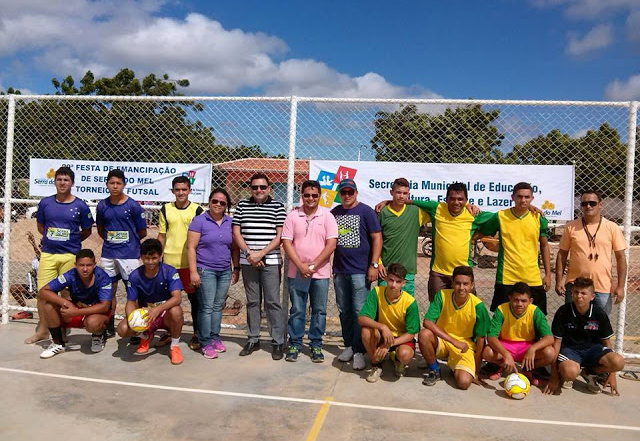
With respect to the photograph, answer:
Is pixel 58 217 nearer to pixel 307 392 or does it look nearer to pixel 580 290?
pixel 307 392

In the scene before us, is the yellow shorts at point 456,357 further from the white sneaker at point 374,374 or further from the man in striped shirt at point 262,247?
the man in striped shirt at point 262,247

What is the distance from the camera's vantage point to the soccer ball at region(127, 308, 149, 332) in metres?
4.98

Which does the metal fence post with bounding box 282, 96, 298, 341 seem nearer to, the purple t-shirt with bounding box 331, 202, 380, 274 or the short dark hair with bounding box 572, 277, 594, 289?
the purple t-shirt with bounding box 331, 202, 380, 274

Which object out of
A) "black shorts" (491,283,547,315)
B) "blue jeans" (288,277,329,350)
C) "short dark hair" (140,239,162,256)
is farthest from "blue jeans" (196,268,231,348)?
"black shorts" (491,283,547,315)

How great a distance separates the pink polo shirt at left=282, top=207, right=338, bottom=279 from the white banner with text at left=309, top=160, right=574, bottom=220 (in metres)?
0.64

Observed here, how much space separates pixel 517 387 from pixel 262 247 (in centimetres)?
274

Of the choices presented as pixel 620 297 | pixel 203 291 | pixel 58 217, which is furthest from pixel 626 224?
pixel 58 217

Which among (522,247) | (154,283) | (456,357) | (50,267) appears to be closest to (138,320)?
(154,283)

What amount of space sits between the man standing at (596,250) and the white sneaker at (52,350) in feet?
16.9

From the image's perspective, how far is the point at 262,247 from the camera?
518 cm

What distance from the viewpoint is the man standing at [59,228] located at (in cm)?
545

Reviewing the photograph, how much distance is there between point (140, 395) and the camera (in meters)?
4.23

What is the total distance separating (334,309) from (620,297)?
490cm

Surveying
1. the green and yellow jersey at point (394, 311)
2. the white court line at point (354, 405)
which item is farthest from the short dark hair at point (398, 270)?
the white court line at point (354, 405)
